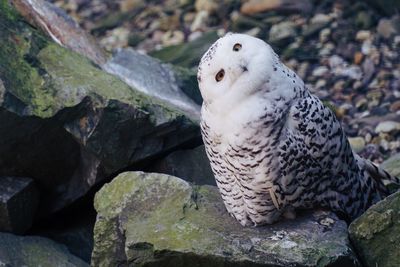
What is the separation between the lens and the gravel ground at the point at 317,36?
6.34m

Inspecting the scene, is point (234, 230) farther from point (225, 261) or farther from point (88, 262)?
point (88, 262)

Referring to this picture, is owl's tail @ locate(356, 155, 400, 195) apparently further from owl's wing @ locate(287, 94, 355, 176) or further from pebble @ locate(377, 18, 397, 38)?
pebble @ locate(377, 18, 397, 38)

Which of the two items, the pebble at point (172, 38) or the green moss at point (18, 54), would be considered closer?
the green moss at point (18, 54)

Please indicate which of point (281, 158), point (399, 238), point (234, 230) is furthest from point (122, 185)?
point (399, 238)

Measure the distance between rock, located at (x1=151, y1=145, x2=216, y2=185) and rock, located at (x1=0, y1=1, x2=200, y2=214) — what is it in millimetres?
65

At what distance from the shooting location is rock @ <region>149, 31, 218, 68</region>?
7258 mm

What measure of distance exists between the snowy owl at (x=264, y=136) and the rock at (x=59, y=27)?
Answer: 1.82 meters

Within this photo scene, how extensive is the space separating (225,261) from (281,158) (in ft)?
1.55

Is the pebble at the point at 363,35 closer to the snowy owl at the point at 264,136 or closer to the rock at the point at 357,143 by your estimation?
the rock at the point at 357,143

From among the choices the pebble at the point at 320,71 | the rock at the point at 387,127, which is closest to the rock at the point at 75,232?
the rock at the point at 387,127

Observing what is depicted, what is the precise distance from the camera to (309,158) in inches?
141

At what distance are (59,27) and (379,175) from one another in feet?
7.30

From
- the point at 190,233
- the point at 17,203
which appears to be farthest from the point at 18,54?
the point at 190,233

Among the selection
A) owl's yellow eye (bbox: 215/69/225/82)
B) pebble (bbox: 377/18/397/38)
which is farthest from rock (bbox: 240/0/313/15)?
owl's yellow eye (bbox: 215/69/225/82)
